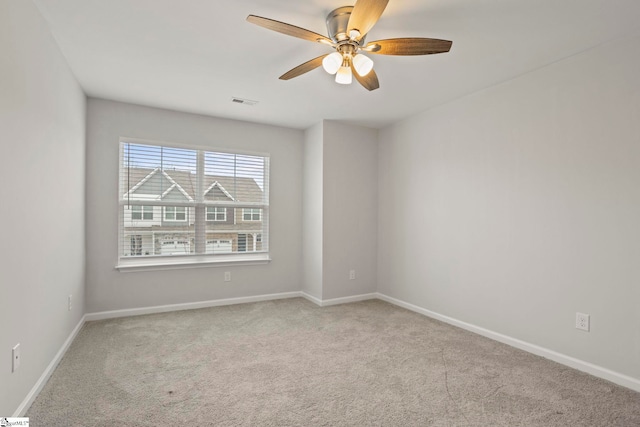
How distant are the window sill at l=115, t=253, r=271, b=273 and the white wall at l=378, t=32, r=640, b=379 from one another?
6.83 ft

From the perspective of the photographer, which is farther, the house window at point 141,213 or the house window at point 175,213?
the house window at point 175,213

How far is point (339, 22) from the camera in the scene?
6.72 feet

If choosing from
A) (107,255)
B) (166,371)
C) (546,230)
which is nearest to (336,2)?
(546,230)

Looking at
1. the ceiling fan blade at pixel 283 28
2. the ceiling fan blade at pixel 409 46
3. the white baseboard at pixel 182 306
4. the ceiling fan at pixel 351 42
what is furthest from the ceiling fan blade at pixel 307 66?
the white baseboard at pixel 182 306

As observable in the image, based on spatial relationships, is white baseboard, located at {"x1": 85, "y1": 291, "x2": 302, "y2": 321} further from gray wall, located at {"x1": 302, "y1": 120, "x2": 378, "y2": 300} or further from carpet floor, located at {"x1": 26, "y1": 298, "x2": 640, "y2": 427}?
gray wall, located at {"x1": 302, "y1": 120, "x2": 378, "y2": 300}

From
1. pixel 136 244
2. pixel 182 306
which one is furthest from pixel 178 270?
pixel 136 244

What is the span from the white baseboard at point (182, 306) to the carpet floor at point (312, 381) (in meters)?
0.17

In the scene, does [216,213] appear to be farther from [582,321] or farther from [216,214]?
[582,321]

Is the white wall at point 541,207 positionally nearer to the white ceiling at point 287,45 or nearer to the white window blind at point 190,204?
the white ceiling at point 287,45

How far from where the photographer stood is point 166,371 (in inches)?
97.5

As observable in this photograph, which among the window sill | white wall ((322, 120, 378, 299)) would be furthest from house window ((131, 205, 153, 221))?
white wall ((322, 120, 378, 299))

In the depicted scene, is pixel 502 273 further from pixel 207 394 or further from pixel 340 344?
pixel 207 394

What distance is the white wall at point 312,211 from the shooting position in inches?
172

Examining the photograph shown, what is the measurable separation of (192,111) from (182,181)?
2.80 ft
